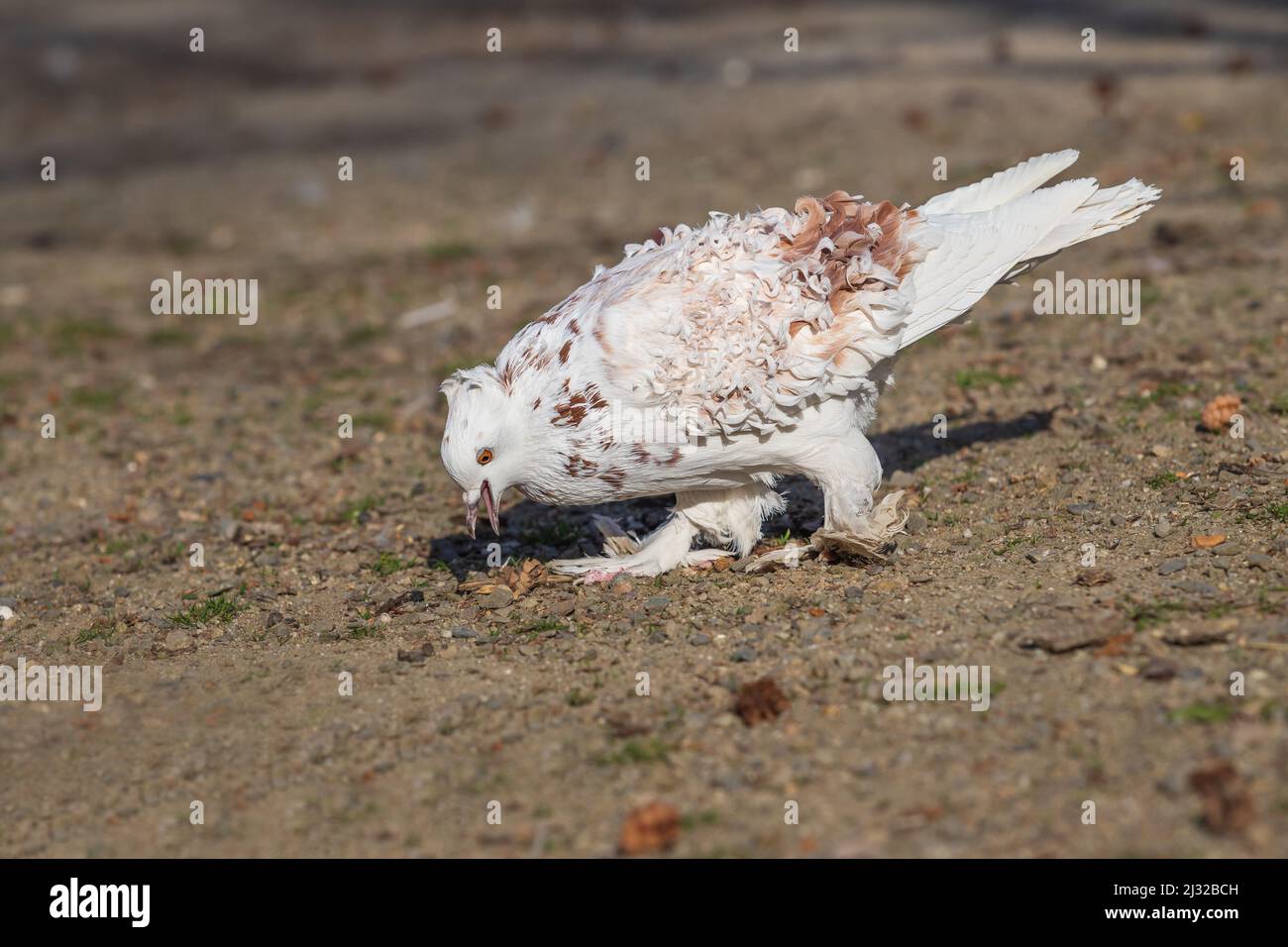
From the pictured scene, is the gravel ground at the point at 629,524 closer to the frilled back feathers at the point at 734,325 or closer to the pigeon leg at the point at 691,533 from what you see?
the pigeon leg at the point at 691,533

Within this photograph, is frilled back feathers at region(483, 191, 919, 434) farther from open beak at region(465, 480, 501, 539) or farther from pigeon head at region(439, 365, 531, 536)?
open beak at region(465, 480, 501, 539)

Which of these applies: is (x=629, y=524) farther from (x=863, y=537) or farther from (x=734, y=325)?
(x=734, y=325)

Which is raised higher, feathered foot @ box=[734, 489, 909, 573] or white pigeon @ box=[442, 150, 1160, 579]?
white pigeon @ box=[442, 150, 1160, 579]

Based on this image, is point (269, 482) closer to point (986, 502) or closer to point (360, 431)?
point (360, 431)

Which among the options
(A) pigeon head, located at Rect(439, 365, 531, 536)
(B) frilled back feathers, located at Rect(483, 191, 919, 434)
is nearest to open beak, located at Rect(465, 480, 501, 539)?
(A) pigeon head, located at Rect(439, 365, 531, 536)

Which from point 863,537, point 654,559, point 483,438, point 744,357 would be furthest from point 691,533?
point 483,438

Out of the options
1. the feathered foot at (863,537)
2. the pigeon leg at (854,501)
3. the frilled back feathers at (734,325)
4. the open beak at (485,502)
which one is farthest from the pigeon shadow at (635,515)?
the frilled back feathers at (734,325)
